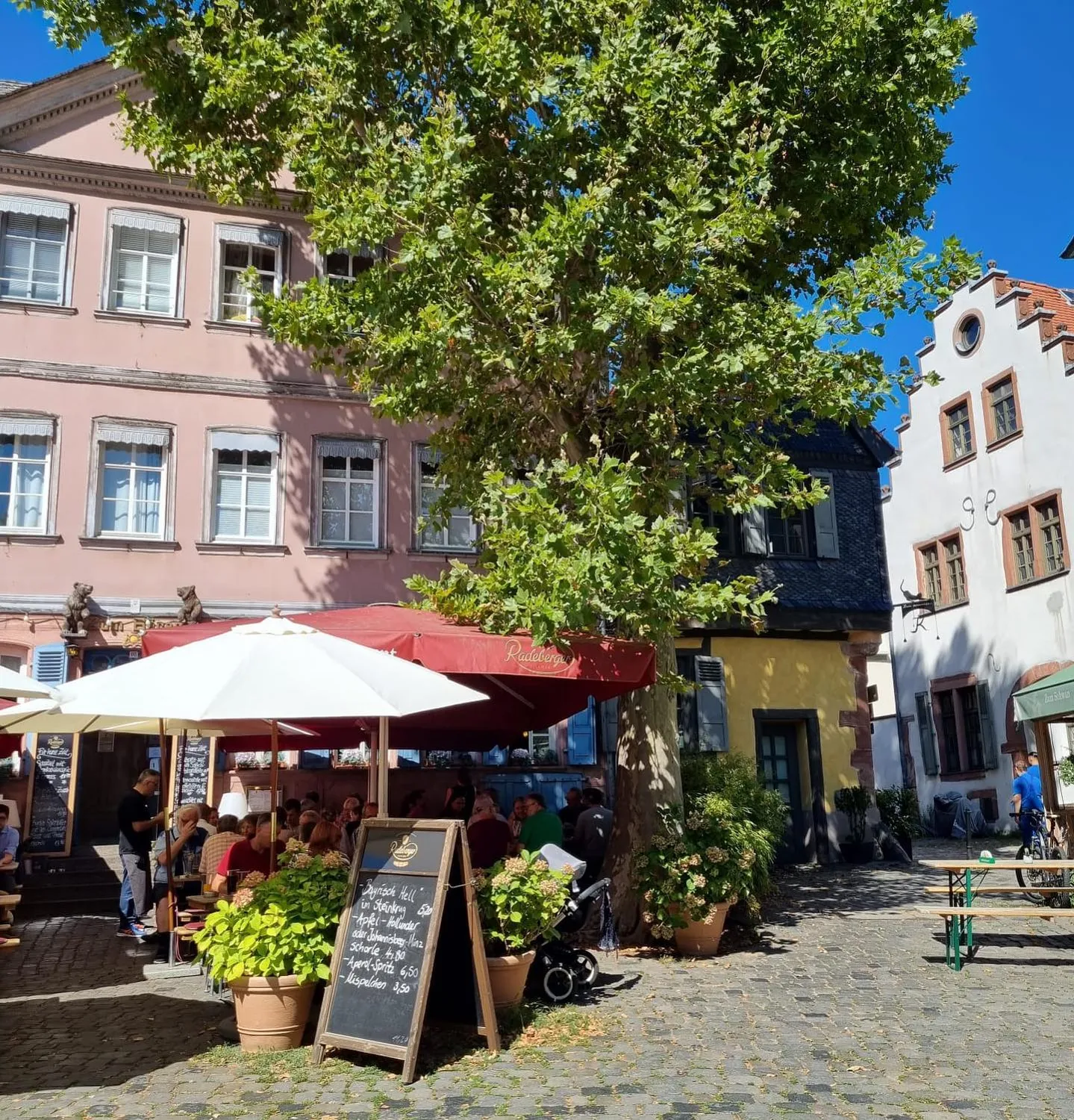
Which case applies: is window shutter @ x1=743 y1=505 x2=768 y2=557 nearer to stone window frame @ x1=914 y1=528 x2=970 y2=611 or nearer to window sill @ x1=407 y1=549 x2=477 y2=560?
window sill @ x1=407 y1=549 x2=477 y2=560

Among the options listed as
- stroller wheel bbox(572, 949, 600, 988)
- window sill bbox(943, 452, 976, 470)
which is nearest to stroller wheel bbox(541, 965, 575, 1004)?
stroller wheel bbox(572, 949, 600, 988)

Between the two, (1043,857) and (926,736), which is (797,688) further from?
(926,736)

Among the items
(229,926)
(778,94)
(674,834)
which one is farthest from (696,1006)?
(778,94)

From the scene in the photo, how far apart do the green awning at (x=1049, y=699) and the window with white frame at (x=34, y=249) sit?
13243 mm

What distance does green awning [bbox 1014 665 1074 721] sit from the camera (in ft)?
39.9

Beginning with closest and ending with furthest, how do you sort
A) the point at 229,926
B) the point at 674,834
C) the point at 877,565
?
the point at 229,926 → the point at 674,834 → the point at 877,565

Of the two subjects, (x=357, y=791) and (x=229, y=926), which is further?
(x=357, y=791)

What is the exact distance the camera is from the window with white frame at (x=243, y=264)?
1620cm

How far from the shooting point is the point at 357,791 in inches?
604

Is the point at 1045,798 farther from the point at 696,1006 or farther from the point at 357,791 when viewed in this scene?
the point at 357,791

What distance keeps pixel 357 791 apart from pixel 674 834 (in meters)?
5.95

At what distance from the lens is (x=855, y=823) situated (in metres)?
18.4

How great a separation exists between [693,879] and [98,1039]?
197 inches

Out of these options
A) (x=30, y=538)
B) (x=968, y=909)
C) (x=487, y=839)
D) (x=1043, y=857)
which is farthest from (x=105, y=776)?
(x=1043, y=857)
